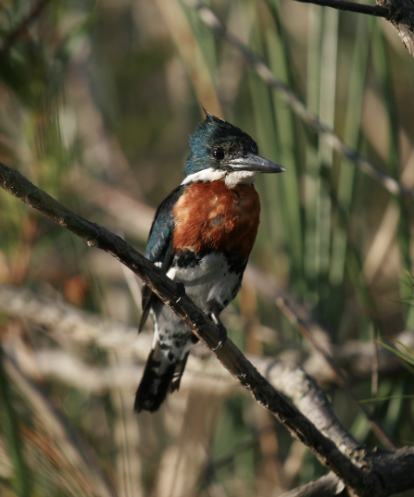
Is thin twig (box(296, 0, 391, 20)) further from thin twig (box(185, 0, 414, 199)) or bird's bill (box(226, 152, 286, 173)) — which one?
thin twig (box(185, 0, 414, 199))

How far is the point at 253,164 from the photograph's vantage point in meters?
2.15

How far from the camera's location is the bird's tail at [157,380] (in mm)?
2338

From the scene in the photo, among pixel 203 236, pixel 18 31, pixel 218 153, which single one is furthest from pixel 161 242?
pixel 18 31

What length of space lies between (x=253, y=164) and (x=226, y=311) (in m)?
0.76

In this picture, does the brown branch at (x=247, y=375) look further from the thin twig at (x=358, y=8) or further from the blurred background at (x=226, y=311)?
the thin twig at (x=358, y=8)

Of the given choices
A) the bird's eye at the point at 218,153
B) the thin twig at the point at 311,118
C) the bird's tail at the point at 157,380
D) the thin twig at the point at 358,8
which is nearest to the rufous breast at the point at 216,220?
the bird's eye at the point at 218,153

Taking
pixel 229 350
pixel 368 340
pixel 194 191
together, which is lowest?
pixel 368 340

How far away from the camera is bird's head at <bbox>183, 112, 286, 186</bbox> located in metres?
2.20

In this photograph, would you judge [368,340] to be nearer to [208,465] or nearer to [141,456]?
[208,465]

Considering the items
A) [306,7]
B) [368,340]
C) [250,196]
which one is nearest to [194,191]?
[250,196]

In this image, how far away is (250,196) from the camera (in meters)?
2.22

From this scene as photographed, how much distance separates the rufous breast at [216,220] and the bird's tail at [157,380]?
0.54 meters

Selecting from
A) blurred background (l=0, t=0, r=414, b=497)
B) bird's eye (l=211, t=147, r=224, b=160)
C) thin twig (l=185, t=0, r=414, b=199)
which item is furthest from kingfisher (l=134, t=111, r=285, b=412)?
thin twig (l=185, t=0, r=414, b=199)

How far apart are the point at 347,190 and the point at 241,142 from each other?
0.62 metres
